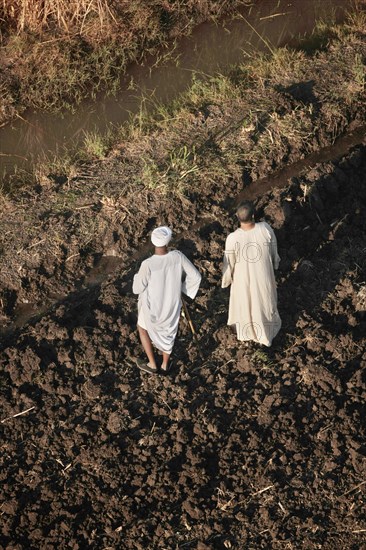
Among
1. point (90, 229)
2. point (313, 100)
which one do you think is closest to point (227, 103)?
point (313, 100)

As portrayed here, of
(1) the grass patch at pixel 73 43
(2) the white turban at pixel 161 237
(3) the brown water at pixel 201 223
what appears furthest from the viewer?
(1) the grass patch at pixel 73 43

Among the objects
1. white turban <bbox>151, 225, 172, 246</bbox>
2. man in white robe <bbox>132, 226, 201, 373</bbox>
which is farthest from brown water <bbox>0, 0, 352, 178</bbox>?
white turban <bbox>151, 225, 172, 246</bbox>

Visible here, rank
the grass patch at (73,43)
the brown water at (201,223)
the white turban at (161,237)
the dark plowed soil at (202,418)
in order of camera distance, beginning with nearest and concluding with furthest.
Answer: the dark plowed soil at (202,418) < the white turban at (161,237) < the brown water at (201,223) < the grass patch at (73,43)

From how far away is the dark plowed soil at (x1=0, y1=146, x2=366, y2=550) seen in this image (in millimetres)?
6797

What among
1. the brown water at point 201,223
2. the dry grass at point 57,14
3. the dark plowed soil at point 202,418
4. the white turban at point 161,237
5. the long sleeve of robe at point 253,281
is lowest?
the dark plowed soil at point 202,418

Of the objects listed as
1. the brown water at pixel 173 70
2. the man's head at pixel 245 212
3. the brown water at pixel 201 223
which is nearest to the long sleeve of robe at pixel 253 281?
the man's head at pixel 245 212

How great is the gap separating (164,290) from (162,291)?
21 millimetres

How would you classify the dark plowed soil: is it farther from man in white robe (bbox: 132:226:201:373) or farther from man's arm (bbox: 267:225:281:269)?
man's arm (bbox: 267:225:281:269)

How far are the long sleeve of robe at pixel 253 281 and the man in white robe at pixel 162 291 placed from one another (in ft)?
1.12

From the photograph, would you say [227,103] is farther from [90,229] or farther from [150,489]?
[150,489]

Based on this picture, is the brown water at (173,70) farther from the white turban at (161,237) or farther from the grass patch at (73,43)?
the white turban at (161,237)

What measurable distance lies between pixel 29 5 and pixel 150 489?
6.36m

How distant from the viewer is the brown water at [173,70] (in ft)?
34.0

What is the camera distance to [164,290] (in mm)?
7258
